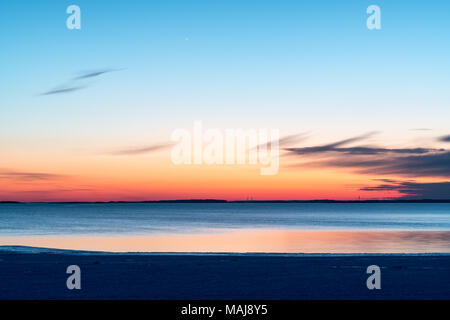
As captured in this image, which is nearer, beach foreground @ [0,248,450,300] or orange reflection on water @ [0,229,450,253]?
beach foreground @ [0,248,450,300]

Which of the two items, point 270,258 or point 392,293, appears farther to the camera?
point 270,258

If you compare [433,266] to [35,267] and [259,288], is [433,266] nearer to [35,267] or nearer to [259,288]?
[259,288]

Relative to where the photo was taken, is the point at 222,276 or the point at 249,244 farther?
the point at 249,244

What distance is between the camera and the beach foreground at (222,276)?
51.9ft

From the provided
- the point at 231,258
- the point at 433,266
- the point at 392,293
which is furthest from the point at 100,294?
the point at 433,266

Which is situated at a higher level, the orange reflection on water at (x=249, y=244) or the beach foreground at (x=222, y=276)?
the beach foreground at (x=222, y=276)

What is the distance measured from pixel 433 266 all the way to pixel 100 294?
529 inches

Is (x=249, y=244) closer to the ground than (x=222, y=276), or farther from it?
closer to the ground

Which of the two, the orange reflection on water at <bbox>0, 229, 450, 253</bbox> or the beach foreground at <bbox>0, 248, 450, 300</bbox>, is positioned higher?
the beach foreground at <bbox>0, 248, 450, 300</bbox>

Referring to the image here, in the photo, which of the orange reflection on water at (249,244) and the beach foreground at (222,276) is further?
the orange reflection on water at (249,244)

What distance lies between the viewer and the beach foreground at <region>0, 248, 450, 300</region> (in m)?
15.8

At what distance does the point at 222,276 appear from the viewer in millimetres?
19344
